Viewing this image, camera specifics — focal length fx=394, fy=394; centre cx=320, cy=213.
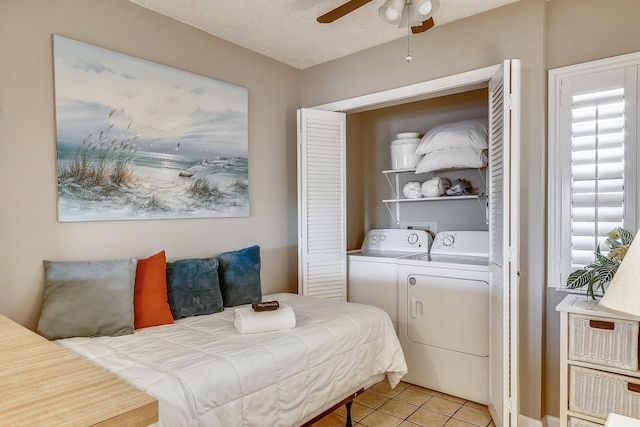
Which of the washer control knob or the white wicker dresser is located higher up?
the washer control knob

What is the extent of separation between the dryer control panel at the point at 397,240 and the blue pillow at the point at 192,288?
5.74 feet

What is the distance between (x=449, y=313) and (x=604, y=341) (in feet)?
3.43

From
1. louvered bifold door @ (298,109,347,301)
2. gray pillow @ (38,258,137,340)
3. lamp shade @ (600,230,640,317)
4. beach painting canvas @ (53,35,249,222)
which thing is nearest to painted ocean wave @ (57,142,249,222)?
beach painting canvas @ (53,35,249,222)

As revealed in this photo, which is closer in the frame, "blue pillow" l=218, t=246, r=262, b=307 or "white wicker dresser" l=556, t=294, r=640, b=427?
"white wicker dresser" l=556, t=294, r=640, b=427

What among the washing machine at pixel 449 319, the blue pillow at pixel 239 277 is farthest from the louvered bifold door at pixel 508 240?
the blue pillow at pixel 239 277

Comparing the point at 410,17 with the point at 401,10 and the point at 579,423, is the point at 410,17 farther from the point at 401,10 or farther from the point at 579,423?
the point at 579,423

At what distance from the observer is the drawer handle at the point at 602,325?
1.88 metres

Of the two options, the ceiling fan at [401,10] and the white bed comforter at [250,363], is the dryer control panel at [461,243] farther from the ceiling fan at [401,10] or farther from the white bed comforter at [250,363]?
the ceiling fan at [401,10]

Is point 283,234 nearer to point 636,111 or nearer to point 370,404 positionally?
point 370,404

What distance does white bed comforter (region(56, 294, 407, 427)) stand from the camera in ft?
4.94

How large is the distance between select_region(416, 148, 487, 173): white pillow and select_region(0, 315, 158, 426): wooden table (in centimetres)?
278

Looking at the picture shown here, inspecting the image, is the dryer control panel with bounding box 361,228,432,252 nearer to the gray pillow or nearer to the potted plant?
the potted plant

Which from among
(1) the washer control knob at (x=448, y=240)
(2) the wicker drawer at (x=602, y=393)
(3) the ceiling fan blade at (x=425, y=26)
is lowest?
(2) the wicker drawer at (x=602, y=393)

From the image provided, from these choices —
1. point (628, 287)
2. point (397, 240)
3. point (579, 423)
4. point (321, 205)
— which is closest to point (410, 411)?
point (579, 423)
